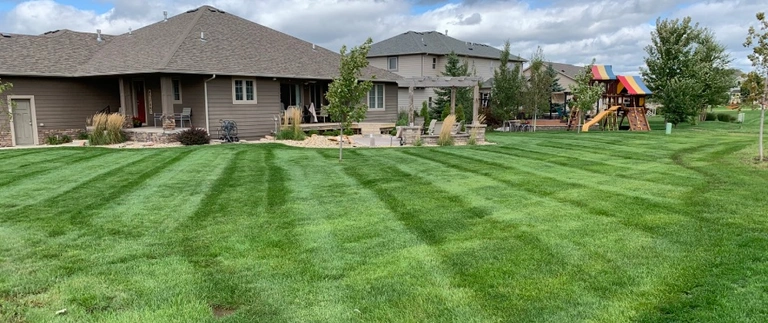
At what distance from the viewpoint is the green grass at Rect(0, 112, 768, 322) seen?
3.76 metres

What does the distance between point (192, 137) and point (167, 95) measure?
7.17ft

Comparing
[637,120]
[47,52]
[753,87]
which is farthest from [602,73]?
[47,52]

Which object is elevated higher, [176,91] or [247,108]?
[176,91]

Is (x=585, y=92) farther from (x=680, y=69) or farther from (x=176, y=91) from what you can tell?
(x=176, y=91)

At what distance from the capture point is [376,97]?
25.4 metres

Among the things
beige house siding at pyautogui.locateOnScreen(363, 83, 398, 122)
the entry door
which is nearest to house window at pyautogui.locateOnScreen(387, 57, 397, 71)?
beige house siding at pyautogui.locateOnScreen(363, 83, 398, 122)

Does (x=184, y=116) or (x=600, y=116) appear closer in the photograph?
(x=184, y=116)

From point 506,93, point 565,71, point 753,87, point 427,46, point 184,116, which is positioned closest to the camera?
point 753,87

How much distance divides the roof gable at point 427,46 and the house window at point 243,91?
2008 cm

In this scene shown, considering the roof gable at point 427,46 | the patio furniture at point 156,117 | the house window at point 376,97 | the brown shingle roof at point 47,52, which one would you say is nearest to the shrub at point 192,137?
the patio furniture at point 156,117

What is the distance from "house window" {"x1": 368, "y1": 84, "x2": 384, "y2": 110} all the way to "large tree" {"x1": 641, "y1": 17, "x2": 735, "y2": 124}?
609 inches

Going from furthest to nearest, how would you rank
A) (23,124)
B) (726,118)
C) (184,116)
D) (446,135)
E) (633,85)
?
(726,118)
(633,85)
(184,116)
(23,124)
(446,135)

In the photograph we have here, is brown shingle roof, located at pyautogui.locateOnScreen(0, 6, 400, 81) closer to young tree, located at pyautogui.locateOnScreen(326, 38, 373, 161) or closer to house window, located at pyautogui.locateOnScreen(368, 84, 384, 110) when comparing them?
house window, located at pyautogui.locateOnScreen(368, 84, 384, 110)

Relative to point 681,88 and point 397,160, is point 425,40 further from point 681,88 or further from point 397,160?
point 397,160
